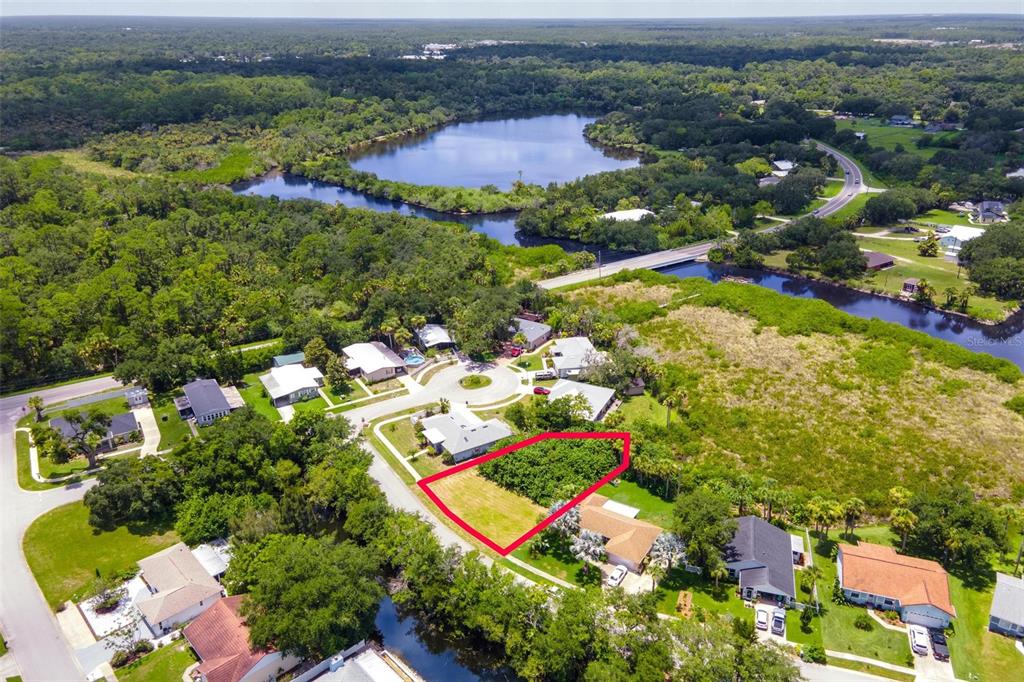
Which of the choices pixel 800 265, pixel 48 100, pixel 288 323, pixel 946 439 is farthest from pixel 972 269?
pixel 48 100

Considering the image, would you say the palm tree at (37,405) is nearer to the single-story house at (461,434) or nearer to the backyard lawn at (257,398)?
the backyard lawn at (257,398)

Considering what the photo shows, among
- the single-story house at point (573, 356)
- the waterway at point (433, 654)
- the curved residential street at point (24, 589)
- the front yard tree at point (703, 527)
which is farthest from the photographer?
the single-story house at point (573, 356)

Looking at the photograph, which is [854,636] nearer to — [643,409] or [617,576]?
[617,576]

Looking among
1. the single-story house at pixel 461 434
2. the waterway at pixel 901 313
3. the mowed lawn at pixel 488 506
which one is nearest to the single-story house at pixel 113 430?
the single-story house at pixel 461 434

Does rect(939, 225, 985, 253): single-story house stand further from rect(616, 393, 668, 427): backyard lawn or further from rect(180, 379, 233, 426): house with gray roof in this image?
rect(180, 379, 233, 426): house with gray roof

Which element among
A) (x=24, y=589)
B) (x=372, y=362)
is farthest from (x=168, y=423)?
(x=24, y=589)

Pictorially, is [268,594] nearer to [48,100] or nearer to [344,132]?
[344,132]
